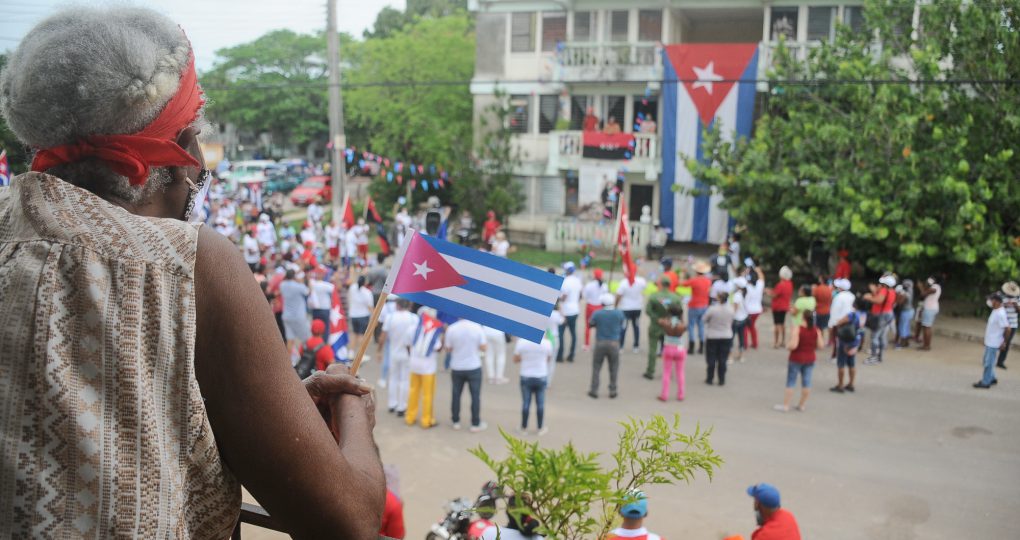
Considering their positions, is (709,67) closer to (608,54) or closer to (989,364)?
(608,54)

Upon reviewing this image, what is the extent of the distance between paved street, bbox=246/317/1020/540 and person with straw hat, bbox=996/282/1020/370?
0.33 metres

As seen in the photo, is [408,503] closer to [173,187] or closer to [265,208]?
[173,187]

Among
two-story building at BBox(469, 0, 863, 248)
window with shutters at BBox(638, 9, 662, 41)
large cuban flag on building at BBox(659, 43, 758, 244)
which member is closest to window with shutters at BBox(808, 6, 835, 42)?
two-story building at BBox(469, 0, 863, 248)

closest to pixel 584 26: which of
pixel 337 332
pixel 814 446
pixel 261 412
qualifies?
pixel 337 332

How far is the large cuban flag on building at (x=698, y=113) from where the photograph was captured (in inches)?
839

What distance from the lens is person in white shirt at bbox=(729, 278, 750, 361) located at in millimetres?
13602

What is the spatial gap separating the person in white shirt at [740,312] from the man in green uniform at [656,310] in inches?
65.4

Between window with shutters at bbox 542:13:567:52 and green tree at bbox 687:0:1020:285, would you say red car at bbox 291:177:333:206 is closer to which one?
window with shutters at bbox 542:13:567:52

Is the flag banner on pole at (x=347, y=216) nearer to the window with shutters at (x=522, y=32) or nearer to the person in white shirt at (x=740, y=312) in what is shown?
the window with shutters at (x=522, y=32)

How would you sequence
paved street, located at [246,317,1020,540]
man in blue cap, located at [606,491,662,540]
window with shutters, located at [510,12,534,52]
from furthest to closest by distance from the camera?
window with shutters, located at [510,12,534,52] → paved street, located at [246,317,1020,540] → man in blue cap, located at [606,491,662,540]

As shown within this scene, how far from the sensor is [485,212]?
82.3 ft

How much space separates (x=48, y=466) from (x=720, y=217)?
73.0 ft

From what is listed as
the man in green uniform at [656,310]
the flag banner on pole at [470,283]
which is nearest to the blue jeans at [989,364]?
the man in green uniform at [656,310]

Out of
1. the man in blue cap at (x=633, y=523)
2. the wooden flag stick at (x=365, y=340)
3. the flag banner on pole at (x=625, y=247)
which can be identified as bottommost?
the man in blue cap at (x=633, y=523)
